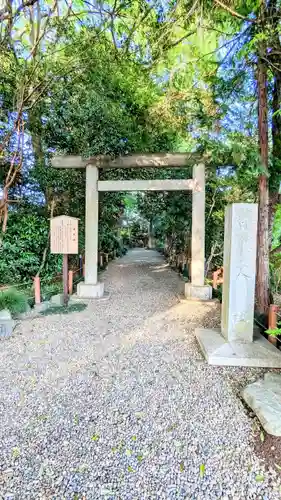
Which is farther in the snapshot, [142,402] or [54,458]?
[142,402]

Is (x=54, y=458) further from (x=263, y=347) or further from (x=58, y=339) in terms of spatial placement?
(x=263, y=347)

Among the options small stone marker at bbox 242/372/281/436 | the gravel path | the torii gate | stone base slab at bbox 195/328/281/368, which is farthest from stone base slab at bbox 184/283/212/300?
small stone marker at bbox 242/372/281/436

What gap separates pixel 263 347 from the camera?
11.0 ft

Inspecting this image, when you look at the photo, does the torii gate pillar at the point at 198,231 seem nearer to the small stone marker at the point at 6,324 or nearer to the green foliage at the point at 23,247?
the small stone marker at the point at 6,324

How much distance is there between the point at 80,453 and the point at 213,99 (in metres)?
6.10

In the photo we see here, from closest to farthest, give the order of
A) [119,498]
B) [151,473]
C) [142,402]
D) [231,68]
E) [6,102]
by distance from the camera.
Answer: [119,498]
[151,473]
[142,402]
[231,68]
[6,102]

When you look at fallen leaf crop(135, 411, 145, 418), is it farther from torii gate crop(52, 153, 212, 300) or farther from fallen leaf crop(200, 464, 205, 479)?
torii gate crop(52, 153, 212, 300)

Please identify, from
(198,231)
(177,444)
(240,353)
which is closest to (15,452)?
(177,444)

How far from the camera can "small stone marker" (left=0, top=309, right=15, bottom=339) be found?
161 inches

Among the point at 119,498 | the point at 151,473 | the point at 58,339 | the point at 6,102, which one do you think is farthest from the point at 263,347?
the point at 6,102

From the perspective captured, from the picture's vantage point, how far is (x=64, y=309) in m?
5.36

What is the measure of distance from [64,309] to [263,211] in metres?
4.28

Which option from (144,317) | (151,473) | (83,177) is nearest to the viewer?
(151,473)

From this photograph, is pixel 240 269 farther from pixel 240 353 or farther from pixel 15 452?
pixel 15 452
